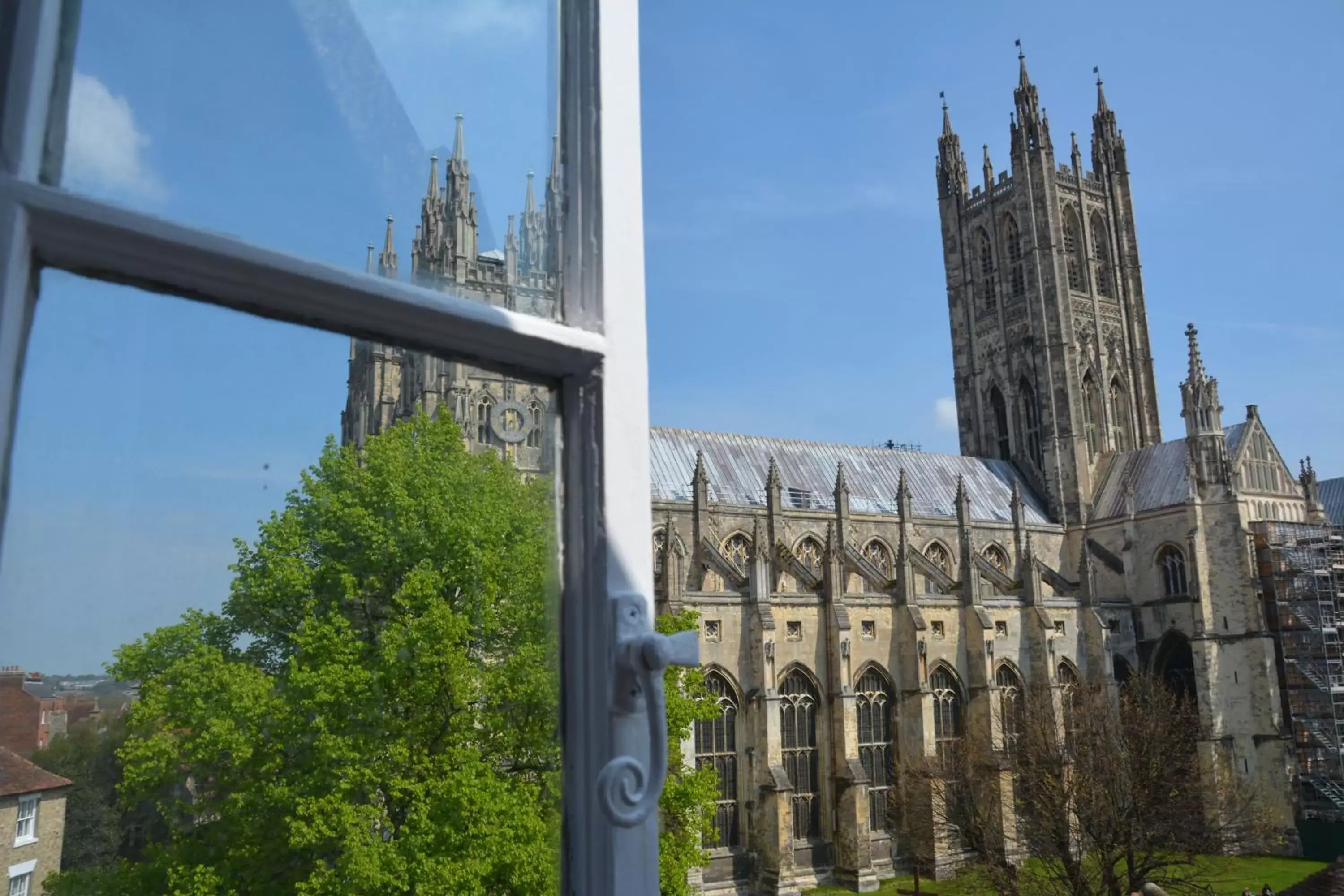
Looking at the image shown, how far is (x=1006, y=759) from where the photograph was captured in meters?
23.5

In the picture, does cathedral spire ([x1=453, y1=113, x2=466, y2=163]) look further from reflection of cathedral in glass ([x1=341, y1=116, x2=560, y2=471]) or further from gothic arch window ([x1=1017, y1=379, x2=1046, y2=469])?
gothic arch window ([x1=1017, y1=379, x2=1046, y2=469])

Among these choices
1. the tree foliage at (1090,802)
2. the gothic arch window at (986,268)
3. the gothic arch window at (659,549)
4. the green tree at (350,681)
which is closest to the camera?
the green tree at (350,681)

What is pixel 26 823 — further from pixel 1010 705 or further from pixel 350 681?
pixel 1010 705

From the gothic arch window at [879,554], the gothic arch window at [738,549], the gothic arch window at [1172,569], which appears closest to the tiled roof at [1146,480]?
the gothic arch window at [1172,569]

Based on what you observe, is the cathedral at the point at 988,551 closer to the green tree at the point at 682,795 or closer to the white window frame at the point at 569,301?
the green tree at the point at 682,795

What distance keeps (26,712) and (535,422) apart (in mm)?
653

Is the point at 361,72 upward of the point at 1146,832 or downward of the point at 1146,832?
upward

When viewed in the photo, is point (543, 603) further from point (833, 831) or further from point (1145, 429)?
point (1145, 429)

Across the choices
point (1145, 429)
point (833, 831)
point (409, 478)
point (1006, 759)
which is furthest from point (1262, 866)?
point (409, 478)

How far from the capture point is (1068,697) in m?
27.0

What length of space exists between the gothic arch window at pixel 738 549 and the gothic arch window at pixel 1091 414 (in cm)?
1472

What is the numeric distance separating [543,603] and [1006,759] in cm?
2449

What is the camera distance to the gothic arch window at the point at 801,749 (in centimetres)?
2427

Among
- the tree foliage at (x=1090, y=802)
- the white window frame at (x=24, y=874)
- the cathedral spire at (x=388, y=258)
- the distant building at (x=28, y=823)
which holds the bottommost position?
the tree foliage at (x=1090, y=802)
